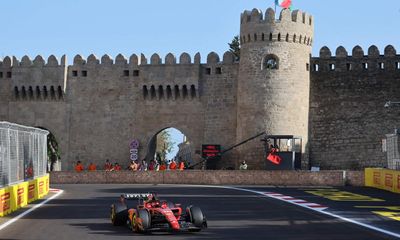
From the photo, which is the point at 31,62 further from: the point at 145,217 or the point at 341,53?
the point at 145,217

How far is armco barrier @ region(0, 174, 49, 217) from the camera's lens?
20.5m

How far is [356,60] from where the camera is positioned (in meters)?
50.0

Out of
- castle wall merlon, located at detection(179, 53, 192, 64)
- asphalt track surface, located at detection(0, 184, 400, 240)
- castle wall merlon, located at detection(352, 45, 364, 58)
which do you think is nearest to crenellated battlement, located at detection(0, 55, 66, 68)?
castle wall merlon, located at detection(179, 53, 192, 64)

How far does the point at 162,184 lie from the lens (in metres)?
42.0

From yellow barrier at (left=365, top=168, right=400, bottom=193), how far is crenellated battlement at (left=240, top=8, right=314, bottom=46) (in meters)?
12.4

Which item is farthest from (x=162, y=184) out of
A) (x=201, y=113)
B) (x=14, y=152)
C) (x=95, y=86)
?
(x=14, y=152)

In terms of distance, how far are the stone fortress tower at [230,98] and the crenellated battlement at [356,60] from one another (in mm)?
64

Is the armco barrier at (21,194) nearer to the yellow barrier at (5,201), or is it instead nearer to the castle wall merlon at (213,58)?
the yellow barrier at (5,201)

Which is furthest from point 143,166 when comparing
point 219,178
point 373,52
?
point 373,52

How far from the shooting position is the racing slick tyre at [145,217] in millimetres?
15711

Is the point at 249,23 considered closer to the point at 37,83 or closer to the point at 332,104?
the point at 332,104

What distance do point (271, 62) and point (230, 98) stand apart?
368 cm

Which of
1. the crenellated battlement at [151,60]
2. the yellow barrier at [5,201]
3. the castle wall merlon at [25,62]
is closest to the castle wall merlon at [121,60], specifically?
the crenellated battlement at [151,60]

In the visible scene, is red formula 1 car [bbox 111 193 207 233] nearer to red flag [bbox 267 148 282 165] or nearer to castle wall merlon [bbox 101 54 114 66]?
red flag [bbox 267 148 282 165]
